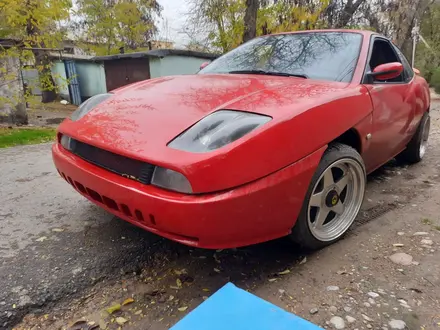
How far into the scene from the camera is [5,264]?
2033mm

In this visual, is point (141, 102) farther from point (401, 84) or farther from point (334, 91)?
point (401, 84)

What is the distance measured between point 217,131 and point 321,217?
0.95 meters

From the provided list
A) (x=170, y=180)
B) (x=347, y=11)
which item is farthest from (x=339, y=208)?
(x=347, y=11)

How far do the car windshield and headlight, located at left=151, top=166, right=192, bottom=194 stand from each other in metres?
1.42

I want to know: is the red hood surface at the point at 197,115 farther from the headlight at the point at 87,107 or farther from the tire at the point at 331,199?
the tire at the point at 331,199

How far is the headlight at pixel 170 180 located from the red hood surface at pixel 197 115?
0.16 feet

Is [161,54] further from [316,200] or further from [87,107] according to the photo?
[316,200]

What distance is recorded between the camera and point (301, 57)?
9.04 feet

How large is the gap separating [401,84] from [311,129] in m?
1.65

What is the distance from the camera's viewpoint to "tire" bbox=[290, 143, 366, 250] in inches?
77.3

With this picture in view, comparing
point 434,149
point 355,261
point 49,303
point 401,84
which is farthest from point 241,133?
point 434,149

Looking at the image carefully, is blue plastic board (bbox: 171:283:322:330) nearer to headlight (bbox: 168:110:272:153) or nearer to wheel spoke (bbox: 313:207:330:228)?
headlight (bbox: 168:110:272:153)

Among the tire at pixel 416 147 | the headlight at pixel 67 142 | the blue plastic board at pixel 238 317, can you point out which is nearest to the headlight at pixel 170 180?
the blue plastic board at pixel 238 317

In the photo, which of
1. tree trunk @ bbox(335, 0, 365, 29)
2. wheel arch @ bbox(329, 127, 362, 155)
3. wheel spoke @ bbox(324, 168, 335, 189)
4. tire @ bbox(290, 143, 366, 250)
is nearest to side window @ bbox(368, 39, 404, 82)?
wheel arch @ bbox(329, 127, 362, 155)
